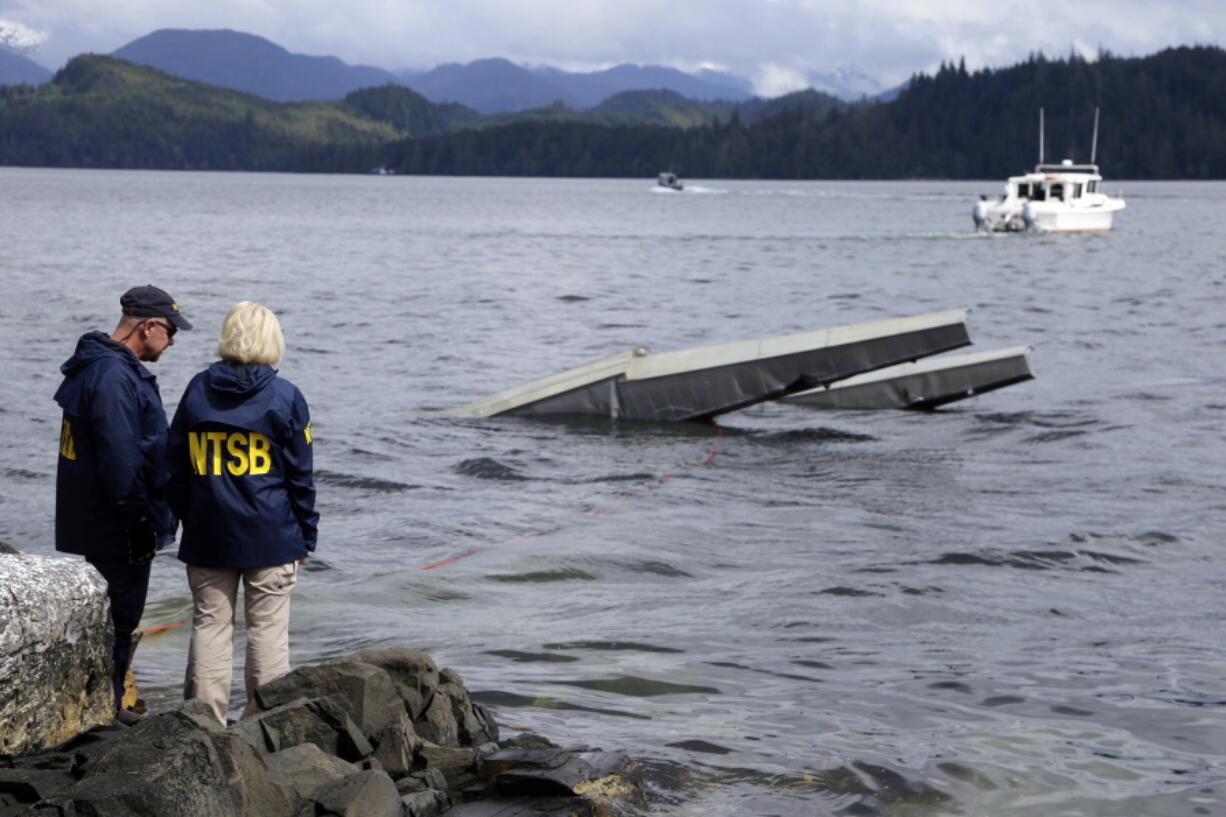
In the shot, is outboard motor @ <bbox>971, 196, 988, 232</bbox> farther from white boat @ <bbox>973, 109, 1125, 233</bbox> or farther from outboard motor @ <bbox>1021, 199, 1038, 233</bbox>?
outboard motor @ <bbox>1021, 199, 1038, 233</bbox>

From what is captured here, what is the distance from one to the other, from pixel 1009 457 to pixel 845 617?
726cm

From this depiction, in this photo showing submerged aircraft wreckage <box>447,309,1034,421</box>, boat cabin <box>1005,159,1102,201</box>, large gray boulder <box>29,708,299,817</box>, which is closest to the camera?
large gray boulder <box>29,708,299,817</box>

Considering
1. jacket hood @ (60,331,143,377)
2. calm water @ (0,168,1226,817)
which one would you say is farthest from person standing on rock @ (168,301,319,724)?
calm water @ (0,168,1226,817)

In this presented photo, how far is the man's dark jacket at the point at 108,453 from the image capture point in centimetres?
552

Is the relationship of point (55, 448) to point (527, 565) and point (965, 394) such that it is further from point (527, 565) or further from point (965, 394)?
point (965, 394)

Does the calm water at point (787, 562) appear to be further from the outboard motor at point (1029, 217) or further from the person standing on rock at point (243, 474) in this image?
the outboard motor at point (1029, 217)

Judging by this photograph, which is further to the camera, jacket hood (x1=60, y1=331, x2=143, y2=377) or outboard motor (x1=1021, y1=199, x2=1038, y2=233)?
outboard motor (x1=1021, y1=199, x2=1038, y2=233)

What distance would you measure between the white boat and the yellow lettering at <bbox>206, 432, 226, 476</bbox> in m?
69.8

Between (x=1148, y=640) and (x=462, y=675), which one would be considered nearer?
(x=462, y=675)

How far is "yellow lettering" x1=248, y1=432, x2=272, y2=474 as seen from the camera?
542cm

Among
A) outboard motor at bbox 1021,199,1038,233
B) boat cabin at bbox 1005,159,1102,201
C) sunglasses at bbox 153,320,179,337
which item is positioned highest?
boat cabin at bbox 1005,159,1102,201

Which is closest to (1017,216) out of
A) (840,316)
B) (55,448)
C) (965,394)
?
(840,316)

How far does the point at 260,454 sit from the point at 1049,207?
71032mm

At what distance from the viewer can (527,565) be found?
35.0 ft
